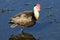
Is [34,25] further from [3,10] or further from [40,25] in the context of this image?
[3,10]

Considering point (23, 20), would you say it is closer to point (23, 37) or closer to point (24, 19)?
point (24, 19)

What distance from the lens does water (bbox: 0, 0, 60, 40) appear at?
30.1 feet

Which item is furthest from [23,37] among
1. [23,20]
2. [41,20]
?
[41,20]

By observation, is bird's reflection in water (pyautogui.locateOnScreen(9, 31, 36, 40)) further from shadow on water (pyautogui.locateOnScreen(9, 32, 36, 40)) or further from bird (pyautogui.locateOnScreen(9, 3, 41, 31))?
bird (pyautogui.locateOnScreen(9, 3, 41, 31))

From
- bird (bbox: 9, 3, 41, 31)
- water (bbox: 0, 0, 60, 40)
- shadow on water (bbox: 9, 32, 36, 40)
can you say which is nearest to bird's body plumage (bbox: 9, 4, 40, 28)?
bird (bbox: 9, 3, 41, 31)

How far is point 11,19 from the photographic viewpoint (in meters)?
9.56

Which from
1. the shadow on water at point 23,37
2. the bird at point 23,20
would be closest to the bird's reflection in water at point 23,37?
the shadow on water at point 23,37

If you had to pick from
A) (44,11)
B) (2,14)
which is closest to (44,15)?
(44,11)

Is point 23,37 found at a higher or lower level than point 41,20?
lower

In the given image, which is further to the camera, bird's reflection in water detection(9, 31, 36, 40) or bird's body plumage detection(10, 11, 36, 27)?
bird's body plumage detection(10, 11, 36, 27)

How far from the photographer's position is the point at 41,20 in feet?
33.5

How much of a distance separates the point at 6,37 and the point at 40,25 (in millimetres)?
1633

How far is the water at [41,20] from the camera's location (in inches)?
361

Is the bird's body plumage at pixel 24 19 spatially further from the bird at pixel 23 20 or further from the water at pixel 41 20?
the water at pixel 41 20
